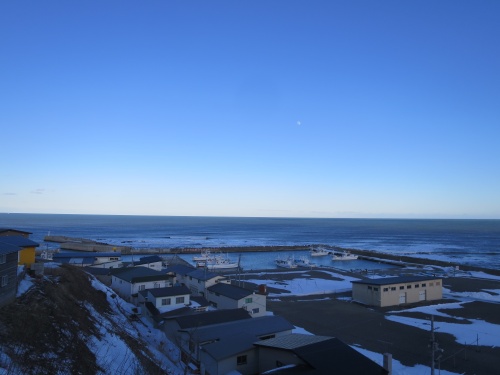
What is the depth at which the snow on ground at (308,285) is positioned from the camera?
96.0 feet

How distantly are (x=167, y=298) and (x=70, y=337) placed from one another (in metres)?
8.61

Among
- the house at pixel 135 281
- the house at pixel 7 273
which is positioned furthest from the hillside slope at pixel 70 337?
the house at pixel 135 281

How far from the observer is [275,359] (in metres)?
12.1

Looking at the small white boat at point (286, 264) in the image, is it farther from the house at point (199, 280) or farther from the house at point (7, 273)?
the house at point (7, 273)

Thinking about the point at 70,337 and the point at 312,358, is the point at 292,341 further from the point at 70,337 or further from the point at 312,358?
the point at 70,337

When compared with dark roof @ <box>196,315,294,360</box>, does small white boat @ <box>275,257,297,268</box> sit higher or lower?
lower

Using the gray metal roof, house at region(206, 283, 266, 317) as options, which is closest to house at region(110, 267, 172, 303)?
house at region(206, 283, 266, 317)

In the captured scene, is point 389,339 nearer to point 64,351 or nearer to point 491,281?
point 64,351

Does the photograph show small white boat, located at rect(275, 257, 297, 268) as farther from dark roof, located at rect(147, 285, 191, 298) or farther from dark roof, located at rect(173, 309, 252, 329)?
dark roof, located at rect(173, 309, 252, 329)

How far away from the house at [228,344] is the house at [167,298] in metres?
4.32

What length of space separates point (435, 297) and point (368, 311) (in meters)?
7.34

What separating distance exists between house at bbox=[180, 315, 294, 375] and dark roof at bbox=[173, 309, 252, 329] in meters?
0.56

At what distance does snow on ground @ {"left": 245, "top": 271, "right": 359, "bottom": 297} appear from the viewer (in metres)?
29.3

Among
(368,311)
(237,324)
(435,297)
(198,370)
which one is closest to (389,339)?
(368,311)
